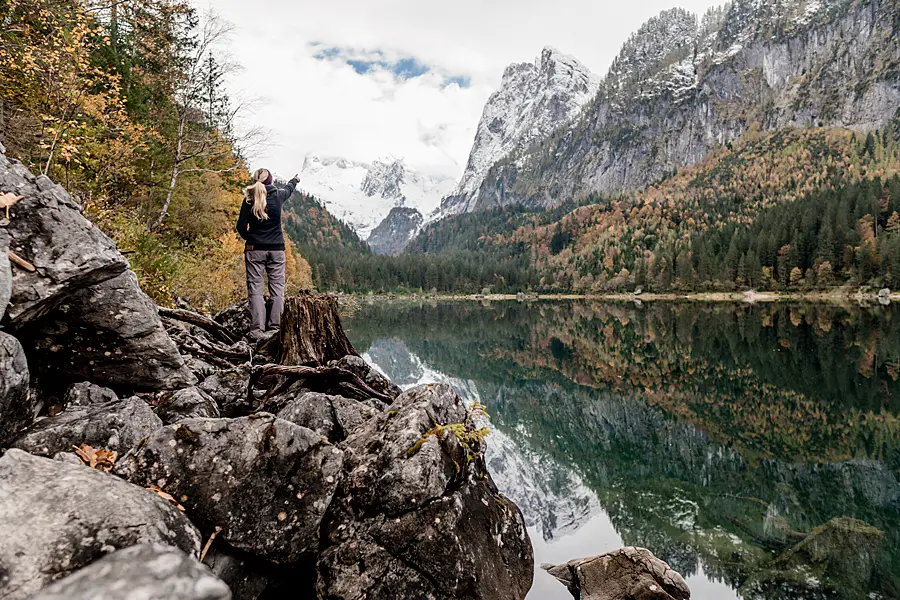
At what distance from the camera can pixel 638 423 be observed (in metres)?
19.2

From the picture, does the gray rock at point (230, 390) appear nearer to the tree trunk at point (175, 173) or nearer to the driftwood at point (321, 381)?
the driftwood at point (321, 381)

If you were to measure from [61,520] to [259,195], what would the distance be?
8.11 meters

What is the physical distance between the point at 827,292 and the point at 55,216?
12076cm

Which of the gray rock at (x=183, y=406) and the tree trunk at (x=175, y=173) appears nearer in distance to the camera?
the gray rock at (x=183, y=406)

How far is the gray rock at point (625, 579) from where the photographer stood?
681cm

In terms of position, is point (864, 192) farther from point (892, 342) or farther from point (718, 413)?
point (718, 413)

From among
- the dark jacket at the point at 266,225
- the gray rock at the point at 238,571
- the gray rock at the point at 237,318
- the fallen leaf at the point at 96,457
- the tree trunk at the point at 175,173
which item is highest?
the tree trunk at the point at 175,173

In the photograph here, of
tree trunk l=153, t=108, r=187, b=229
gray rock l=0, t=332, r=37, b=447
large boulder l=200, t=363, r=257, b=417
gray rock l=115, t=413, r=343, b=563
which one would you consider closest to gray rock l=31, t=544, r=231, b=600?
gray rock l=115, t=413, r=343, b=563

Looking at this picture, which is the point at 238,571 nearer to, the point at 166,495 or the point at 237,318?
the point at 166,495

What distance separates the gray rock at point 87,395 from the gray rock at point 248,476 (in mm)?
1769

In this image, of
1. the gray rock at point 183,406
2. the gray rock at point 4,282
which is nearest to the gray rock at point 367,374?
the gray rock at point 183,406

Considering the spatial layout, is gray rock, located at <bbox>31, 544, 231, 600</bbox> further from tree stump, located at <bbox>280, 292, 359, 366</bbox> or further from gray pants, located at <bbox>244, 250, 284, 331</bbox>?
gray pants, located at <bbox>244, 250, 284, 331</bbox>

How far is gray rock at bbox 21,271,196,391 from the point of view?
534 centimetres

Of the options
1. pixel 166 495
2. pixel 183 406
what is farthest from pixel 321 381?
pixel 166 495
